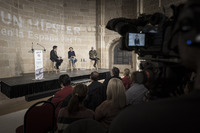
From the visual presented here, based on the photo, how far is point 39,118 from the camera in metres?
1.64

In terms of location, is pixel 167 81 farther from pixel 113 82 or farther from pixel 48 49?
pixel 48 49

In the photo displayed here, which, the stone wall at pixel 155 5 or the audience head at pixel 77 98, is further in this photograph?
the stone wall at pixel 155 5

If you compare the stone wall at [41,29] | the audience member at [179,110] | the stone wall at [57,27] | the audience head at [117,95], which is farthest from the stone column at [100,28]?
the audience member at [179,110]

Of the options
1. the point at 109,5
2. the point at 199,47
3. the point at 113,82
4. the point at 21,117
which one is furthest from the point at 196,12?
the point at 109,5

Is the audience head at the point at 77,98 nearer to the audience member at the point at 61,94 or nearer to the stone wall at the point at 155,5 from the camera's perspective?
the audience member at the point at 61,94

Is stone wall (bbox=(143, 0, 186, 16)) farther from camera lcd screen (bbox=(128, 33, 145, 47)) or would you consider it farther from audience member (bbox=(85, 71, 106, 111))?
camera lcd screen (bbox=(128, 33, 145, 47))

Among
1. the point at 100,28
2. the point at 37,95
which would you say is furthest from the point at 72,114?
the point at 100,28

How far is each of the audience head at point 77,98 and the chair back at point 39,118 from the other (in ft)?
1.12

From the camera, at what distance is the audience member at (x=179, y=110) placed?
0.37 m

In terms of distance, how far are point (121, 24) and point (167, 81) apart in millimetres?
585

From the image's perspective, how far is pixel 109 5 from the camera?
9.77m

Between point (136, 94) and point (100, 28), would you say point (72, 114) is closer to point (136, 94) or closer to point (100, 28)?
point (136, 94)

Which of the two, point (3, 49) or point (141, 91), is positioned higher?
point (3, 49)

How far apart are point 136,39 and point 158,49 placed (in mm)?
224
